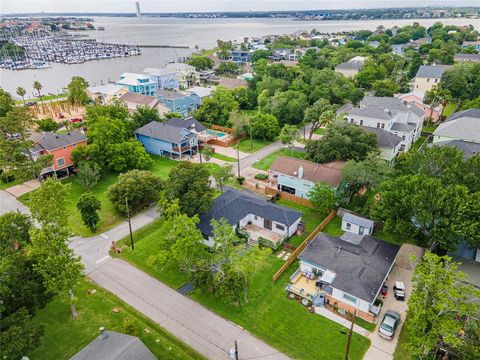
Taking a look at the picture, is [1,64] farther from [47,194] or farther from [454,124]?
[454,124]

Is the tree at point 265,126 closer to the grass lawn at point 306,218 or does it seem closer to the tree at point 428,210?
the grass lawn at point 306,218

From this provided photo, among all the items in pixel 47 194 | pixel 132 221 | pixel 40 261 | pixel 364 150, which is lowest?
pixel 132 221

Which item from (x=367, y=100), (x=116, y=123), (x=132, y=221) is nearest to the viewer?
(x=132, y=221)

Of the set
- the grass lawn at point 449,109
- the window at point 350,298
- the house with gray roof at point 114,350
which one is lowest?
the grass lawn at point 449,109

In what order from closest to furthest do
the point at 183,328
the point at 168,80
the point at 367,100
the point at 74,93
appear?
the point at 183,328, the point at 367,100, the point at 74,93, the point at 168,80

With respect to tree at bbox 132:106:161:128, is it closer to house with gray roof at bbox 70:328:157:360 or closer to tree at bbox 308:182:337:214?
tree at bbox 308:182:337:214

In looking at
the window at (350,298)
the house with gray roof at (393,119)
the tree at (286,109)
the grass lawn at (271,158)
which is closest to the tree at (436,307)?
the window at (350,298)

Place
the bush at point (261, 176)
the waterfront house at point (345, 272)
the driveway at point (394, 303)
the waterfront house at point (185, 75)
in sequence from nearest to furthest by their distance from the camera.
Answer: the driveway at point (394, 303) → the waterfront house at point (345, 272) → the bush at point (261, 176) → the waterfront house at point (185, 75)

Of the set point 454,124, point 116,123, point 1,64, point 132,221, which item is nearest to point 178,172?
point 132,221

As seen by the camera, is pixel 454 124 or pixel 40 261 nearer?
pixel 40 261
